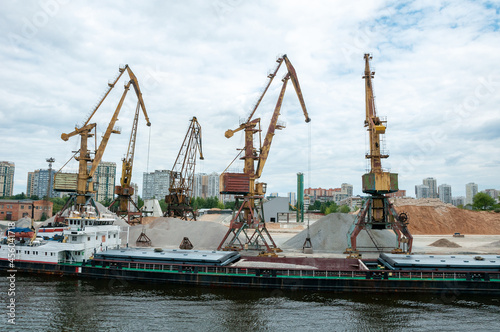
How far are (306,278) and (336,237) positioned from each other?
22.8 metres

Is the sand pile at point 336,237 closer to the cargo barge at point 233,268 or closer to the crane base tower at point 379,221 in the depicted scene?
the crane base tower at point 379,221

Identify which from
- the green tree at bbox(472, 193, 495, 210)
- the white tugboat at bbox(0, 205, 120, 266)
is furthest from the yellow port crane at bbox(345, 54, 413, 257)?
the green tree at bbox(472, 193, 495, 210)

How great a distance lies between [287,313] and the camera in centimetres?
2489

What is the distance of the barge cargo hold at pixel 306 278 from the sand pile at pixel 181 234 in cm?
2043

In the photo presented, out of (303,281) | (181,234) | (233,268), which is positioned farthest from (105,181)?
(303,281)

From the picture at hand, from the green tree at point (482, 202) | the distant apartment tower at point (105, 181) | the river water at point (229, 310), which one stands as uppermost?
the distant apartment tower at point (105, 181)

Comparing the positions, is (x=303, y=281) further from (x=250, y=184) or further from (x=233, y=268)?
(x=250, y=184)

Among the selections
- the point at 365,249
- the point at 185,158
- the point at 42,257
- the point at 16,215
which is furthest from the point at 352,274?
the point at 16,215

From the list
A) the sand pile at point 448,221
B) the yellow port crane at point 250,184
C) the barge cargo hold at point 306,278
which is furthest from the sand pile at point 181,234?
the sand pile at point 448,221

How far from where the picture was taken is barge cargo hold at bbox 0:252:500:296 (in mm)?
29781

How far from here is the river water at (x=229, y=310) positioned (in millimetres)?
22359

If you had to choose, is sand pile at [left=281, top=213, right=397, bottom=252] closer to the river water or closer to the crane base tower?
the crane base tower

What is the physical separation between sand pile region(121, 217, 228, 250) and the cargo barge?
1665cm

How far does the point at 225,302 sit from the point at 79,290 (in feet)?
43.9
